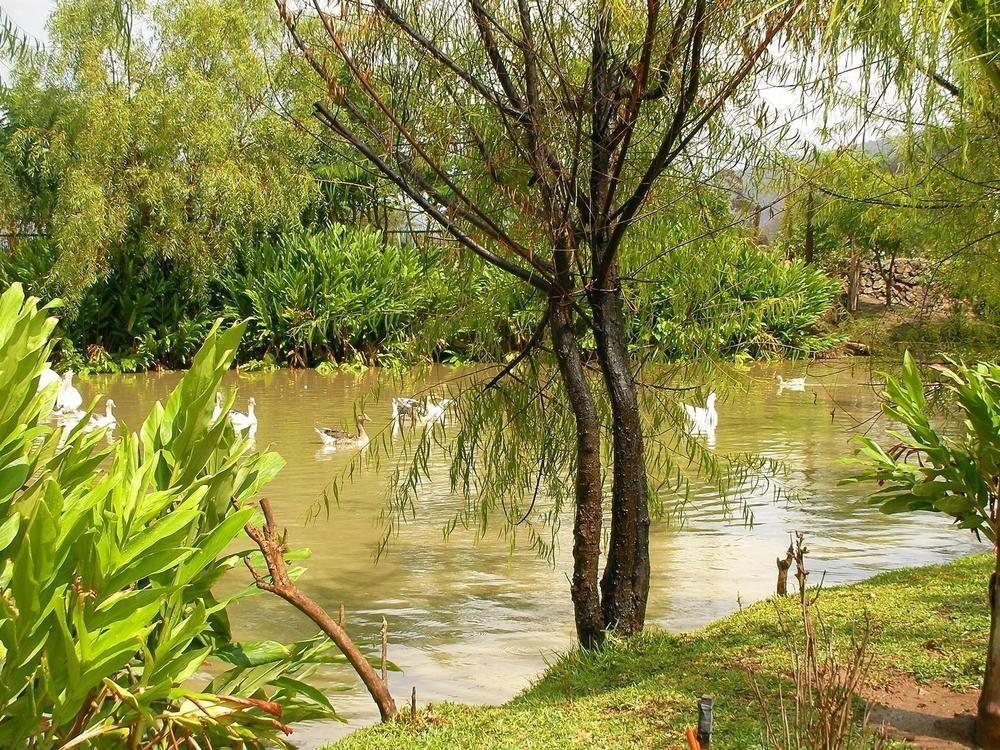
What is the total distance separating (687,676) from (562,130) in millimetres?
2384

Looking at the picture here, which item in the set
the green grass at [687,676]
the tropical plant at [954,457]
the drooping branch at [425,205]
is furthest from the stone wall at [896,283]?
the drooping branch at [425,205]

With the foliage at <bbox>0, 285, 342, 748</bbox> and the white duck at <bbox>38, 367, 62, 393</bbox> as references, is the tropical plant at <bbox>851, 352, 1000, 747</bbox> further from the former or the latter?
the white duck at <bbox>38, 367, 62, 393</bbox>

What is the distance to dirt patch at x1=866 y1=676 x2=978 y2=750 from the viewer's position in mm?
3553

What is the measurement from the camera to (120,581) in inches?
121

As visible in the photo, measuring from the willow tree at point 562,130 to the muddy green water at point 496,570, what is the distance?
1011 mm

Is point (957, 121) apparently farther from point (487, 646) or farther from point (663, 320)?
point (487, 646)

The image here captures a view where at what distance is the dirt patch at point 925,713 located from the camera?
3553 mm

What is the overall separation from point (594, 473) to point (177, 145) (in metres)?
15.4

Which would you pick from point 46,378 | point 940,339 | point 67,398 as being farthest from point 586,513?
point 67,398

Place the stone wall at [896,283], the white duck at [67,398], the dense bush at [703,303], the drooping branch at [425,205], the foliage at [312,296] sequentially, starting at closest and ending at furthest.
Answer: the drooping branch at [425,205] → the dense bush at [703,303] → the white duck at [67,398] → the foliage at [312,296] → the stone wall at [896,283]

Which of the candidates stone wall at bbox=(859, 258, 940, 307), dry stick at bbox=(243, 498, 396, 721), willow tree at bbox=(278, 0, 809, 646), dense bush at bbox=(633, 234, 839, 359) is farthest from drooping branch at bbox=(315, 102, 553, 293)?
stone wall at bbox=(859, 258, 940, 307)

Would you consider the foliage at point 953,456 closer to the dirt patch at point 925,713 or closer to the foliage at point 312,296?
the dirt patch at point 925,713

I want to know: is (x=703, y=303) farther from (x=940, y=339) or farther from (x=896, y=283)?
(x=896, y=283)

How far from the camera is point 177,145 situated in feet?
60.5
